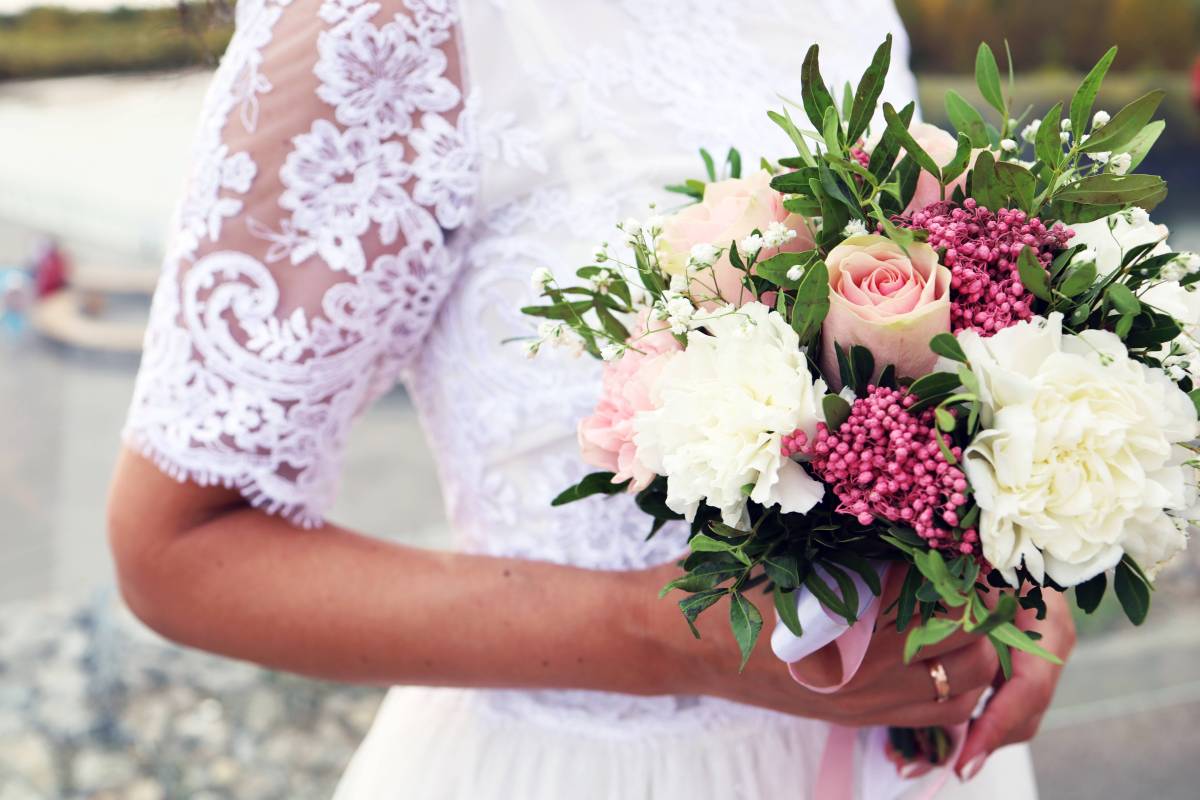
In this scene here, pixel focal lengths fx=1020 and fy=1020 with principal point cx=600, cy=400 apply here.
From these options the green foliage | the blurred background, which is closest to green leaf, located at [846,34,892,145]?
→ the blurred background

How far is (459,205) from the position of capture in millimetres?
1102

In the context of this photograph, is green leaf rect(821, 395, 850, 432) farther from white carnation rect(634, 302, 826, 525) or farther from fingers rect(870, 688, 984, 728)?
fingers rect(870, 688, 984, 728)

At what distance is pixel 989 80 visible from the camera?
0.85 m

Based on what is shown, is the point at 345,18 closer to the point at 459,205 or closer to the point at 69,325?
the point at 459,205

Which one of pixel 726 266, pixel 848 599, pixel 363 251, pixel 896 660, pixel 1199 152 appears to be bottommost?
pixel 1199 152

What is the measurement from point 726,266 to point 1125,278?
0.30 metres

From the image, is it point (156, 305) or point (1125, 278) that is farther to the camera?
point (156, 305)

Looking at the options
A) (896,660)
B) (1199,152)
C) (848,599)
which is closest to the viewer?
(848,599)

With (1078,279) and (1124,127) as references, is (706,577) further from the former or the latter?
(1124,127)

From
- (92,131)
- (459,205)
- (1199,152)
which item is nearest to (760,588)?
(459,205)

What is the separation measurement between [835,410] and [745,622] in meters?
0.18

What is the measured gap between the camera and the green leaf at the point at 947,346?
0.68m

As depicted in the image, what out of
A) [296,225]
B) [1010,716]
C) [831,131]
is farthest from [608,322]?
[1010,716]

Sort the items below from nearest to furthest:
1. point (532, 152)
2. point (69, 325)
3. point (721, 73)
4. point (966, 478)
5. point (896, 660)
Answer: point (966, 478)
point (896, 660)
point (532, 152)
point (721, 73)
point (69, 325)
